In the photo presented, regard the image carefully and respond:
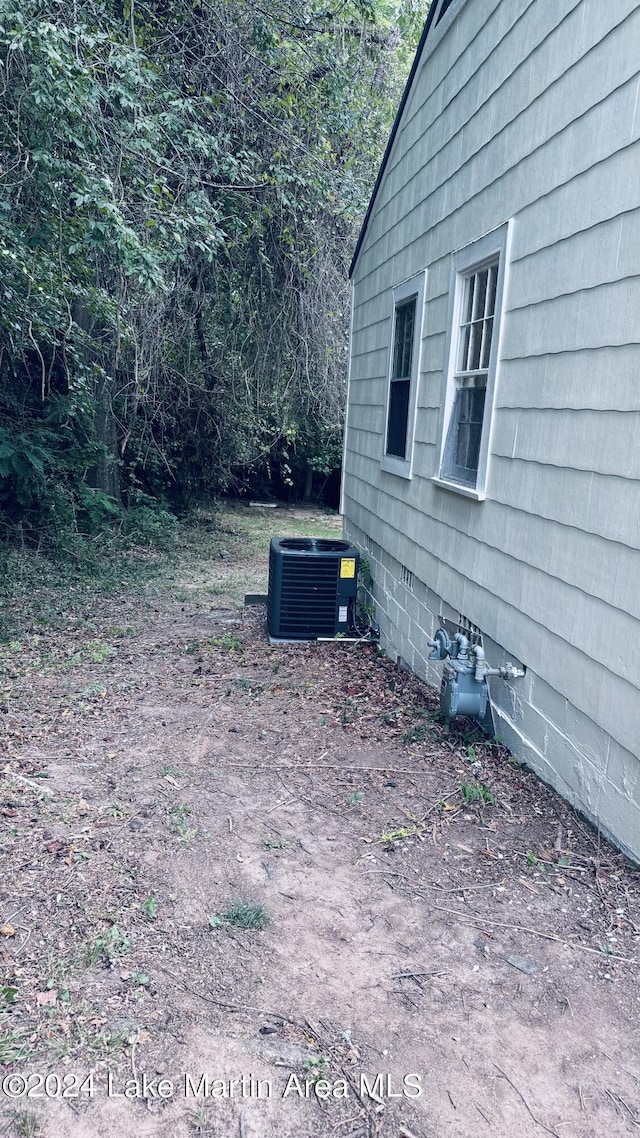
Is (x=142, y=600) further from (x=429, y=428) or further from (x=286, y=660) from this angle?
(x=429, y=428)

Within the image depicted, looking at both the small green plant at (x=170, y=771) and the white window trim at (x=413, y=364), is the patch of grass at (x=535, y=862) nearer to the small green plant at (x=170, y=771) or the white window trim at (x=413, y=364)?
the small green plant at (x=170, y=771)

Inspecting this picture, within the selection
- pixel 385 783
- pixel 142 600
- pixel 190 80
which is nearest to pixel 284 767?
pixel 385 783

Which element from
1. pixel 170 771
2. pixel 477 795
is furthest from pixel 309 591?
pixel 477 795

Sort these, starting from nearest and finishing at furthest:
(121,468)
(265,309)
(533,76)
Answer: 1. (533,76)
2. (265,309)
3. (121,468)

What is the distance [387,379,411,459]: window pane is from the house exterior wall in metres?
0.77

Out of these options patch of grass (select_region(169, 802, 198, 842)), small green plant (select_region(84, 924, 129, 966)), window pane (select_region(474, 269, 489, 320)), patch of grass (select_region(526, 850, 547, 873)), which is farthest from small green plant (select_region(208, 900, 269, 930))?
window pane (select_region(474, 269, 489, 320))

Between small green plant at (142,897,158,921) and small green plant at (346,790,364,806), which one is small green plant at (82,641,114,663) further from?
small green plant at (142,897,158,921)

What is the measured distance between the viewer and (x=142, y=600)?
357 inches

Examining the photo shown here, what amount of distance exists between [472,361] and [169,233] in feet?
11.8

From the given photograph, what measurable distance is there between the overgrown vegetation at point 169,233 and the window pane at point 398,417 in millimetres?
1996

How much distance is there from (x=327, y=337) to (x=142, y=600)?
509cm

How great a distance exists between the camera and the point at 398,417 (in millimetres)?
7074

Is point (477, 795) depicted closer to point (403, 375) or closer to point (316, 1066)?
point (316, 1066)

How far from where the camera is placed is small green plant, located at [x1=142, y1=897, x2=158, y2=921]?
9.60ft
